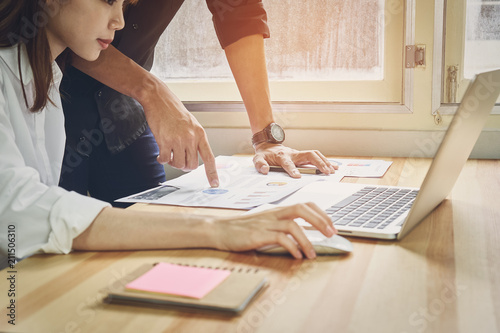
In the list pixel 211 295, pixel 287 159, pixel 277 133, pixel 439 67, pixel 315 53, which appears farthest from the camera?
pixel 315 53

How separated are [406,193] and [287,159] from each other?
1.28ft

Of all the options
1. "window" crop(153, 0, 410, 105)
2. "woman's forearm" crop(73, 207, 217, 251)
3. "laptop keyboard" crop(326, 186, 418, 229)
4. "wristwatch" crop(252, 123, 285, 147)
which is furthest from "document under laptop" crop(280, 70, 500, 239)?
"window" crop(153, 0, 410, 105)

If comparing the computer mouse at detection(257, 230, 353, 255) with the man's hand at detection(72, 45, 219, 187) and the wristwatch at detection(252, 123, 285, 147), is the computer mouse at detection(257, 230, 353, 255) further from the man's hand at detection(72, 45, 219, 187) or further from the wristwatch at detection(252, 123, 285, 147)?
the wristwatch at detection(252, 123, 285, 147)

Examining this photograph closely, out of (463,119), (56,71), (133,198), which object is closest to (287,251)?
(463,119)

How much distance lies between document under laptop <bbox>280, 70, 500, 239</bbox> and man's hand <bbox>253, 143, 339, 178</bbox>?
0.19 metres

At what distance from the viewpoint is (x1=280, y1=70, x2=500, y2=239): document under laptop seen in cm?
85

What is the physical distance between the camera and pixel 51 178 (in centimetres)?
118

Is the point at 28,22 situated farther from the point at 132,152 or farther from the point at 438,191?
the point at 438,191

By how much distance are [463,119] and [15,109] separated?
32.3 inches

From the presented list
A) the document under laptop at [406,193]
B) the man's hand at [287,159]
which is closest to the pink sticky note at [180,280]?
the document under laptop at [406,193]

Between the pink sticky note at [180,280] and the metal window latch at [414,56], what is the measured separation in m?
1.20

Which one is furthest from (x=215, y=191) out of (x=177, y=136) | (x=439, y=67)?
(x=439, y=67)

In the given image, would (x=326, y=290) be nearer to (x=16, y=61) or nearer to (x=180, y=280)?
(x=180, y=280)

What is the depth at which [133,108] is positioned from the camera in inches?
62.6
